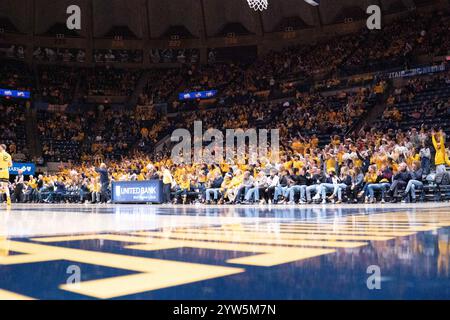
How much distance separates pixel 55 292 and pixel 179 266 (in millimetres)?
795

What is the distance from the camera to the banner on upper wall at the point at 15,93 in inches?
1341

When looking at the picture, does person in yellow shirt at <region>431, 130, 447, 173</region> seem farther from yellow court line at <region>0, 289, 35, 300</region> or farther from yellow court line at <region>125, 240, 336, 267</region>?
yellow court line at <region>0, 289, 35, 300</region>

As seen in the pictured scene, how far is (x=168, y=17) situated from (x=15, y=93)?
13005 mm

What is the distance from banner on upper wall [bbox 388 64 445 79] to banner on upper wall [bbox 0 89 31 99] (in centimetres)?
2577

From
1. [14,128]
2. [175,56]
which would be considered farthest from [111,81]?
[14,128]

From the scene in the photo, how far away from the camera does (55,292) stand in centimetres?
193

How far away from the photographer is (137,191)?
1784 centimetres

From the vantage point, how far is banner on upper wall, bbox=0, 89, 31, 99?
34053mm

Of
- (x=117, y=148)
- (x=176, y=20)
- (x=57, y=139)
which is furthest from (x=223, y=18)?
(x=57, y=139)

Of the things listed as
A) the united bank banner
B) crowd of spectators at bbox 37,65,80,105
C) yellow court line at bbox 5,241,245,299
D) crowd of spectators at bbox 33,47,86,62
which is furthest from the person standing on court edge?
crowd of spectators at bbox 33,47,86,62

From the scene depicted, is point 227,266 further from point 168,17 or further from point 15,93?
point 168,17

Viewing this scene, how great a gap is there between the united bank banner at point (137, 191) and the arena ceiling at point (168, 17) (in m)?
21.7

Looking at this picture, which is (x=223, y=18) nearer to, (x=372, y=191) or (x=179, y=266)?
(x=372, y=191)
